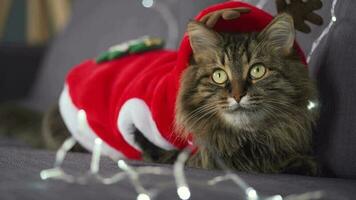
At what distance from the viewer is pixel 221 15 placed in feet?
3.95

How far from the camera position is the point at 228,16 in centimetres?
116

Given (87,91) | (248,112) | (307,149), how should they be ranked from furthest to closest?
(87,91) < (307,149) < (248,112)

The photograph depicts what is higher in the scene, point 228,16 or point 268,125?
point 228,16

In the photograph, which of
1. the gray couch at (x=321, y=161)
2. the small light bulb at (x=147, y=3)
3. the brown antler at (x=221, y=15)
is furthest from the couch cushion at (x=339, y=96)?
the small light bulb at (x=147, y=3)

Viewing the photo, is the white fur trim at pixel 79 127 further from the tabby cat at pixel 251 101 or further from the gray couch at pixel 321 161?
the tabby cat at pixel 251 101

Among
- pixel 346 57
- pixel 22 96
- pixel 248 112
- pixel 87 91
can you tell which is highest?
pixel 346 57

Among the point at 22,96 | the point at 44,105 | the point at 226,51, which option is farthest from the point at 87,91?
the point at 22,96

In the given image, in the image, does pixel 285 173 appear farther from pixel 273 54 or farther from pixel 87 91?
pixel 87 91

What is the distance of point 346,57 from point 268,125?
22cm

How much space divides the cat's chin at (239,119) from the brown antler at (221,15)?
19cm

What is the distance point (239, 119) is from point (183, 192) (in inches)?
11.5

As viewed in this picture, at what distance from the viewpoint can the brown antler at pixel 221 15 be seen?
3.79 ft

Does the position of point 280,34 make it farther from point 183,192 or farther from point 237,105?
point 183,192

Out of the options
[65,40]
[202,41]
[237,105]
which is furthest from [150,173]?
[65,40]
